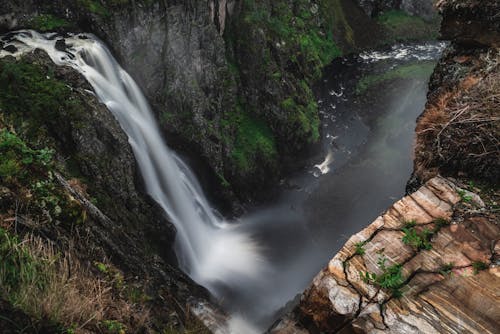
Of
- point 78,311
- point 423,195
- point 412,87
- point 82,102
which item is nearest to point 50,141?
point 82,102

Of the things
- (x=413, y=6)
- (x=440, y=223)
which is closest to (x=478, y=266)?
(x=440, y=223)

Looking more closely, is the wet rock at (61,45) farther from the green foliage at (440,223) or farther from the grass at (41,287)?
the green foliage at (440,223)

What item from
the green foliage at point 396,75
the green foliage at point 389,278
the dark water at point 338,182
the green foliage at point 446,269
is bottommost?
the dark water at point 338,182

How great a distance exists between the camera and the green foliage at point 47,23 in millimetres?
12000

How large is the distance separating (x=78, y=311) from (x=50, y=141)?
7179mm

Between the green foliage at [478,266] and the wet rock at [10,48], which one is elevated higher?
the wet rock at [10,48]

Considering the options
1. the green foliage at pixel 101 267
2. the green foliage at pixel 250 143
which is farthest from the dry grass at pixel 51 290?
the green foliage at pixel 250 143

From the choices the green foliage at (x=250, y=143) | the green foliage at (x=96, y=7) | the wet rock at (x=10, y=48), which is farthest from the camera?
the green foliage at (x=250, y=143)

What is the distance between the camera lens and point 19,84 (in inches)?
393

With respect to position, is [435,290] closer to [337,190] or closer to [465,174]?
[465,174]

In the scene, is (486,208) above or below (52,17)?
below

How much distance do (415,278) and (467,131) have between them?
267 centimetres

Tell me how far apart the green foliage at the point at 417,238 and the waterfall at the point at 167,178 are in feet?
28.5

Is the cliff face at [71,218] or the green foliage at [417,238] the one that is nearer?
the cliff face at [71,218]
